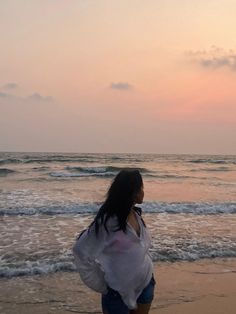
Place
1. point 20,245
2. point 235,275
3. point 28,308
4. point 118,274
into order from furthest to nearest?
point 20,245
point 235,275
point 28,308
point 118,274

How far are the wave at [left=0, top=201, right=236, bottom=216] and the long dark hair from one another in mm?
10340

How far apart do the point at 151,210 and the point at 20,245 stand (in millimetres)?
6246

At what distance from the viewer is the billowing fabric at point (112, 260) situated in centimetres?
294

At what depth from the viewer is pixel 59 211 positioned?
13.6m

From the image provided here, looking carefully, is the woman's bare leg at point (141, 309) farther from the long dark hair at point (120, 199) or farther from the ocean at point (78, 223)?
the ocean at point (78, 223)

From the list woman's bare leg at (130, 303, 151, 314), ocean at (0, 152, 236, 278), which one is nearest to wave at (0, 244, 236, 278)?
ocean at (0, 152, 236, 278)

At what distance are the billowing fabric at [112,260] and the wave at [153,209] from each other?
403 inches

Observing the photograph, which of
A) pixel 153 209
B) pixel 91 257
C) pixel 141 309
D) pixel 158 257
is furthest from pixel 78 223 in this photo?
pixel 91 257

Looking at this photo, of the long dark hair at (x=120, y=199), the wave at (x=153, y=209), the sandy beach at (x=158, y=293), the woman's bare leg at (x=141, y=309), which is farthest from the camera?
the wave at (x=153, y=209)

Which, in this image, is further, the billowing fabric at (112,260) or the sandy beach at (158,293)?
the sandy beach at (158,293)

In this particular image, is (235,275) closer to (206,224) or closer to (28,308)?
(28,308)

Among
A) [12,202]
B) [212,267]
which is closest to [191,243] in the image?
[212,267]

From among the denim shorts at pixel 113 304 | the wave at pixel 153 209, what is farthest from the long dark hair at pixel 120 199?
the wave at pixel 153 209

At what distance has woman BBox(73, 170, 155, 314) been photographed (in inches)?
116
